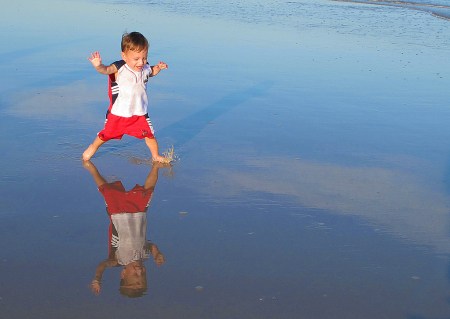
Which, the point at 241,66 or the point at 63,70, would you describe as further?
the point at 241,66

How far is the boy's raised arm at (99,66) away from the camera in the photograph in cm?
438

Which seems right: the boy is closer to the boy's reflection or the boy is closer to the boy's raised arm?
the boy's raised arm

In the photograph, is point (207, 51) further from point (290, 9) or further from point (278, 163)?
point (290, 9)

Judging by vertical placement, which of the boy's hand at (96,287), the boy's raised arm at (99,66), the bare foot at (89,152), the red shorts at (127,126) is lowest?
the bare foot at (89,152)

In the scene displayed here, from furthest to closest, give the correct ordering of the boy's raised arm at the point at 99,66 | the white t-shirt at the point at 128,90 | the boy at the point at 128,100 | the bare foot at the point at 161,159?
the bare foot at the point at 161,159
the white t-shirt at the point at 128,90
the boy at the point at 128,100
the boy's raised arm at the point at 99,66

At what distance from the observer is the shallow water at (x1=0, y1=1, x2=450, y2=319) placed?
2.96 m

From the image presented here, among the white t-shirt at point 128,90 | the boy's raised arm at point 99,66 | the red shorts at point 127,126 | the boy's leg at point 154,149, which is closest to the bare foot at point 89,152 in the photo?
the red shorts at point 127,126

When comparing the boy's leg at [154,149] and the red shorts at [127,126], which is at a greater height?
the red shorts at [127,126]

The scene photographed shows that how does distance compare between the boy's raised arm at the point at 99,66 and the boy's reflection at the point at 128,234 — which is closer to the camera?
the boy's reflection at the point at 128,234

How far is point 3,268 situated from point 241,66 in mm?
7276

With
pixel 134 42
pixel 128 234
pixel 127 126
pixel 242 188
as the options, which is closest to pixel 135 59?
pixel 134 42

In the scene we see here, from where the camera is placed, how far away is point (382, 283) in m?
3.13

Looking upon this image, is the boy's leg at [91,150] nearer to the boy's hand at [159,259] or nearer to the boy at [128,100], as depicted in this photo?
the boy at [128,100]

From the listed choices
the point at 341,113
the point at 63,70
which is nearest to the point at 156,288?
the point at 341,113
